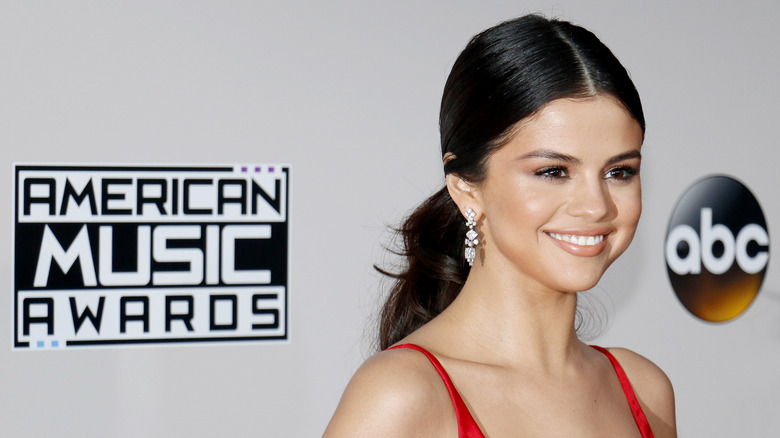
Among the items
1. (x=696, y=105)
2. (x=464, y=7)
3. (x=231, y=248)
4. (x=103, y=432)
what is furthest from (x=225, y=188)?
(x=696, y=105)

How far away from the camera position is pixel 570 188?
1208mm

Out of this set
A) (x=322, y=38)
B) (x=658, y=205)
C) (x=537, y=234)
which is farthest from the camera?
(x=658, y=205)

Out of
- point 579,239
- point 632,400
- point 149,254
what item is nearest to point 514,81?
point 579,239

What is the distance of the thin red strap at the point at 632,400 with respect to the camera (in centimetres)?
145

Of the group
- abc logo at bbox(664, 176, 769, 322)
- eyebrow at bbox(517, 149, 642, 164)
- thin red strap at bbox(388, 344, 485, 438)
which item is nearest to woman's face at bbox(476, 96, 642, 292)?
eyebrow at bbox(517, 149, 642, 164)

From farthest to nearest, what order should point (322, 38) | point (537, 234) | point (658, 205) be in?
point (658, 205)
point (322, 38)
point (537, 234)

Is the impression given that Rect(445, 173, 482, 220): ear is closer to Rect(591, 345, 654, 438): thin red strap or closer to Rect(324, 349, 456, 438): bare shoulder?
Rect(324, 349, 456, 438): bare shoulder

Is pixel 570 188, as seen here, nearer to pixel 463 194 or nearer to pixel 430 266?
pixel 463 194

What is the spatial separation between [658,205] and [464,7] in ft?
3.13

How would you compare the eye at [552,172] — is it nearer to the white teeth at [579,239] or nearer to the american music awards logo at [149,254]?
the white teeth at [579,239]

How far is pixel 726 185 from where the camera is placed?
10.1ft

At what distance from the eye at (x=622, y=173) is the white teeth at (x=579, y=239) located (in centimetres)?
9

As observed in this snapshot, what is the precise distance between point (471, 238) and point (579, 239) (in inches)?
7.9

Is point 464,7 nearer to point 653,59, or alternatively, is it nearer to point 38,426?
point 653,59
